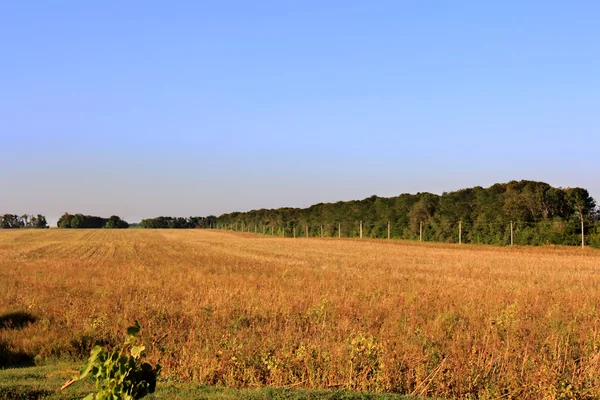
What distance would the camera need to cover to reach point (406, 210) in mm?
78438

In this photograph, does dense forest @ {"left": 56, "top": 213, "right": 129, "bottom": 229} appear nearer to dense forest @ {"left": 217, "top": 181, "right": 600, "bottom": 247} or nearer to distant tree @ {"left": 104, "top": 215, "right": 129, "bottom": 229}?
distant tree @ {"left": 104, "top": 215, "right": 129, "bottom": 229}

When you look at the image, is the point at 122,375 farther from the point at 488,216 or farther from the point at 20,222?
the point at 20,222

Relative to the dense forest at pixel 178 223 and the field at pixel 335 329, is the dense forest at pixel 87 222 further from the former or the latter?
the field at pixel 335 329

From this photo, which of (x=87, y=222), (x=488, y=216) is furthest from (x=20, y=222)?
(x=488, y=216)

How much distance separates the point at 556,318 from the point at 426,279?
8.34 m

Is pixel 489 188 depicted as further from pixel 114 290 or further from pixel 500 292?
pixel 114 290

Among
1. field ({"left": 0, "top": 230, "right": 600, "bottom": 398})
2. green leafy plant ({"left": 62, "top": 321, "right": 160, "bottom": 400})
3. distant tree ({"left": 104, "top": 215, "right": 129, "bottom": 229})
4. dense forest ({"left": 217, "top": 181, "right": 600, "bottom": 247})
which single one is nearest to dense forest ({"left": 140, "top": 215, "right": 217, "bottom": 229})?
distant tree ({"left": 104, "top": 215, "right": 129, "bottom": 229})

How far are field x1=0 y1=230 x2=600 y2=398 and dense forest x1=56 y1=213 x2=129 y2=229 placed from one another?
16376cm

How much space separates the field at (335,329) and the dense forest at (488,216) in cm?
3118

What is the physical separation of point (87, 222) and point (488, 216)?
486ft

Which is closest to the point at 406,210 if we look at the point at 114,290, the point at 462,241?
the point at 462,241

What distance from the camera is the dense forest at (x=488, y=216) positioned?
158ft

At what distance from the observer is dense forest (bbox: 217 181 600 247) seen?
158 ft

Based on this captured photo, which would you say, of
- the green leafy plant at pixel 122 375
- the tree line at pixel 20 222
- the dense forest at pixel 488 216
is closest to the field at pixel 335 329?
the green leafy plant at pixel 122 375
